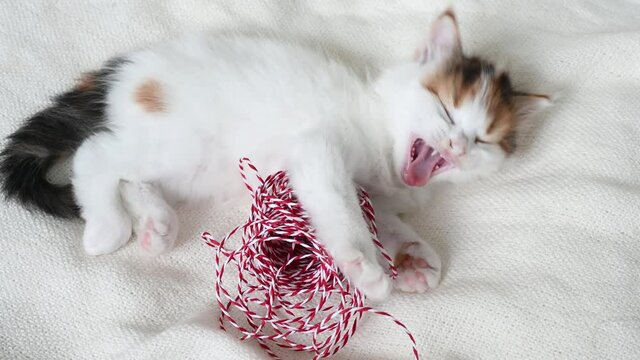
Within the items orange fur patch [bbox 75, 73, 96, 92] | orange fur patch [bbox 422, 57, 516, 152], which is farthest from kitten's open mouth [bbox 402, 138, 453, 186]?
orange fur patch [bbox 75, 73, 96, 92]

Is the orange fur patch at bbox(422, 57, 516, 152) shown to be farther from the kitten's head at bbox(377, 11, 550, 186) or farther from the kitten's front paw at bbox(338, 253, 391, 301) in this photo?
the kitten's front paw at bbox(338, 253, 391, 301)

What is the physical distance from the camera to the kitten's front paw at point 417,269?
1.41 meters

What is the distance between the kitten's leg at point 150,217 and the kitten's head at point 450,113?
2.00 ft

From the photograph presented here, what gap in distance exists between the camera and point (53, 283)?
54.4 inches

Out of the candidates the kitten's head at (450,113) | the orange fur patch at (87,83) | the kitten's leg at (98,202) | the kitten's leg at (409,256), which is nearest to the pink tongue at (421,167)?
the kitten's head at (450,113)

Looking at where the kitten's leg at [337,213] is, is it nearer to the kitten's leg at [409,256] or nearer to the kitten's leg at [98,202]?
the kitten's leg at [409,256]

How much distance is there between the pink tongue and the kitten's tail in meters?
0.80

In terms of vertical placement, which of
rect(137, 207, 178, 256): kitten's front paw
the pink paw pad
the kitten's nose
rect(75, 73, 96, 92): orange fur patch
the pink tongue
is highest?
rect(75, 73, 96, 92): orange fur patch

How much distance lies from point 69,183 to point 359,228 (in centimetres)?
83

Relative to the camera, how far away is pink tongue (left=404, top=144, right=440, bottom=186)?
1516 millimetres

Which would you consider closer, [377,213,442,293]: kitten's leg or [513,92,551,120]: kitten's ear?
[377,213,442,293]: kitten's leg

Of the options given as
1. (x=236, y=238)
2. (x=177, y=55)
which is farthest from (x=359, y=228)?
(x=177, y=55)

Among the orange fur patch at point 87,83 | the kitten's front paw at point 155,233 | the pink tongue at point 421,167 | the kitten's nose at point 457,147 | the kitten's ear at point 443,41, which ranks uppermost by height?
the kitten's ear at point 443,41

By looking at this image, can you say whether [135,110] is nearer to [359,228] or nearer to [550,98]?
[359,228]
